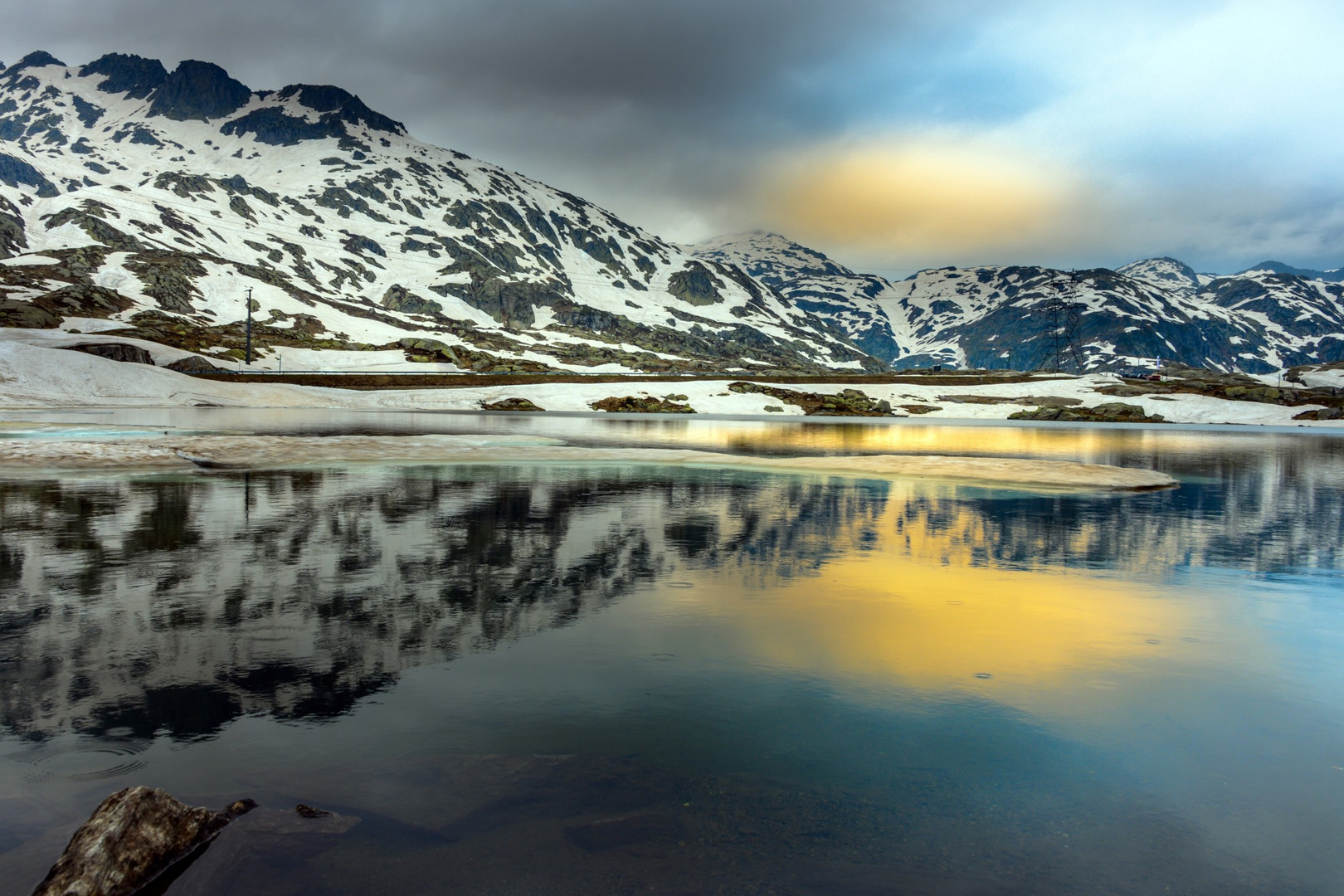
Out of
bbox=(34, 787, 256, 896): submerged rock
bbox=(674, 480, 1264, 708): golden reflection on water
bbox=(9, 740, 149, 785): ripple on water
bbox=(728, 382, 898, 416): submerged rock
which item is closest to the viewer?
bbox=(34, 787, 256, 896): submerged rock

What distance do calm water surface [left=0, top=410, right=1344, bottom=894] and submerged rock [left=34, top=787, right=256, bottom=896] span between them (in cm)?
28

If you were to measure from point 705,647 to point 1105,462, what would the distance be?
38.6 metres

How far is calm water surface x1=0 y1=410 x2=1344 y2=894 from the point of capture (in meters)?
5.95

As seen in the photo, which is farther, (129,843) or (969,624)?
(969,624)

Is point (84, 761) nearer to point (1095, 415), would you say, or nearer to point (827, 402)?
point (827, 402)

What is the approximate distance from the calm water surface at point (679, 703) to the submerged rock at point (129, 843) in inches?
11.0

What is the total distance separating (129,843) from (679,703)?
16.8ft

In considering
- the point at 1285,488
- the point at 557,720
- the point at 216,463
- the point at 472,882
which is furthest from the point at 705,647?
the point at 1285,488

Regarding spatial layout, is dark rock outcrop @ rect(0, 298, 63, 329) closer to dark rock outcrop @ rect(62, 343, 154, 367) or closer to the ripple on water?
dark rock outcrop @ rect(62, 343, 154, 367)

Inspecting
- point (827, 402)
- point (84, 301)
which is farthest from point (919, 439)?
point (84, 301)

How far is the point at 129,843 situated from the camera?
17.8ft

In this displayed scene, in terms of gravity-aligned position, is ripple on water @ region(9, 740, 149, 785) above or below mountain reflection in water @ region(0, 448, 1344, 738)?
below

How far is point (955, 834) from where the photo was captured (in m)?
6.26

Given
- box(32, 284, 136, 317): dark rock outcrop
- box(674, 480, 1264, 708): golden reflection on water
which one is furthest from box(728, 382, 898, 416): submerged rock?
box(32, 284, 136, 317): dark rock outcrop
